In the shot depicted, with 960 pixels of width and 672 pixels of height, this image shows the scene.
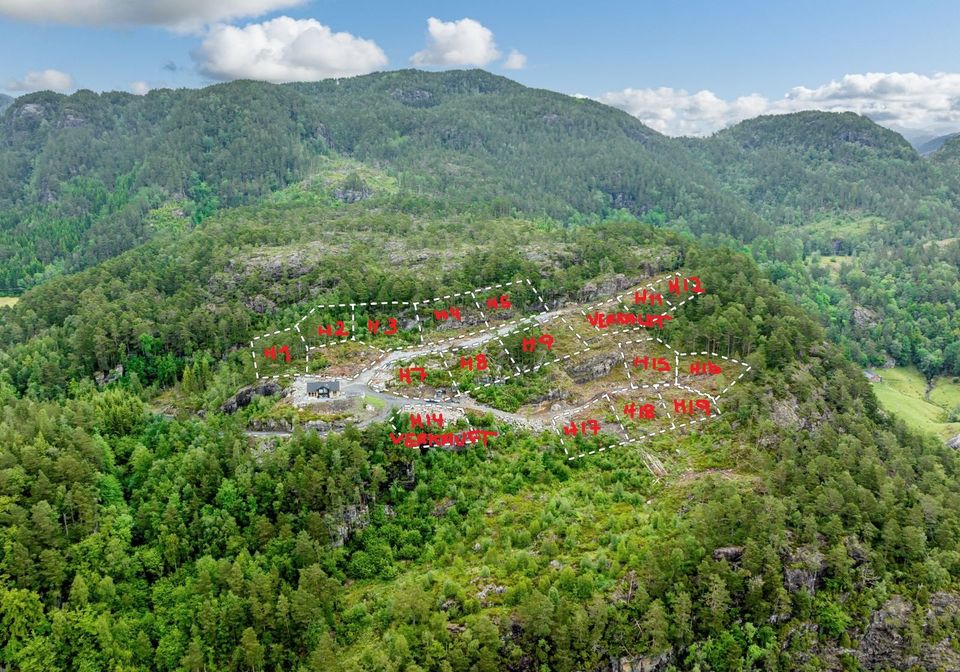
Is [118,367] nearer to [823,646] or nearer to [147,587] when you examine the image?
[147,587]

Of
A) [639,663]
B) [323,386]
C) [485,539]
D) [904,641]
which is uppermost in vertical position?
[323,386]

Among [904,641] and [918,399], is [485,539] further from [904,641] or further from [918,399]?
[918,399]

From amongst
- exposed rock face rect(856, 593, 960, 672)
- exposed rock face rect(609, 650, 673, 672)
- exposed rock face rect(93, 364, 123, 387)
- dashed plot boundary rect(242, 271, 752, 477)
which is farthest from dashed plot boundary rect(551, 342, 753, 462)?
exposed rock face rect(93, 364, 123, 387)

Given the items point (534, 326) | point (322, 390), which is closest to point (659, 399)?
point (534, 326)

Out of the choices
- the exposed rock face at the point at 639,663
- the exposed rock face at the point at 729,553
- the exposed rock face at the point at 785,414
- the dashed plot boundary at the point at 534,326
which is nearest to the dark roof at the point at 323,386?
the dashed plot boundary at the point at 534,326

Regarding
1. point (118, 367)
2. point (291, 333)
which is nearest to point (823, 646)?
point (291, 333)

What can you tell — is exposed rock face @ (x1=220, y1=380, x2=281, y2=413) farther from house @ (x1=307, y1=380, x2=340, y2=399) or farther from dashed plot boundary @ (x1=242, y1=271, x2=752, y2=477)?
house @ (x1=307, y1=380, x2=340, y2=399)
